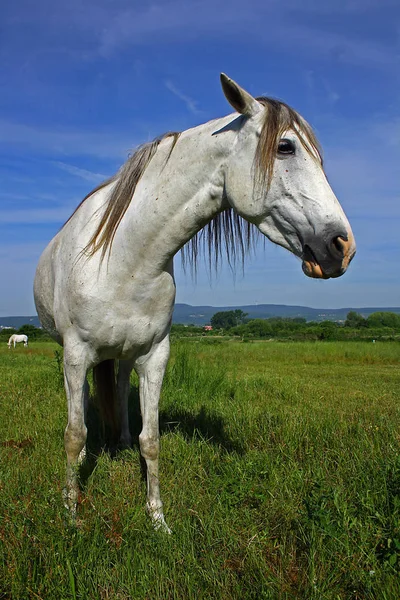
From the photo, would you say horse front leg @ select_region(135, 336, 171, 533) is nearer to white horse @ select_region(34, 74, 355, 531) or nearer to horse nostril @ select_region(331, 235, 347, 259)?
white horse @ select_region(34, 74, 355, 531)

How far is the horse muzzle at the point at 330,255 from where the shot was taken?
86.8 inches

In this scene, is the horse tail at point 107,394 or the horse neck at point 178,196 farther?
the horse tail at point 107,394

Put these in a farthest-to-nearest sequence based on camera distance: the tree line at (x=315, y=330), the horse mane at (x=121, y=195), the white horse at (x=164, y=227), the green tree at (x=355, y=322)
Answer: the green tree at (x=355, y=322) < the tree line at (x=315, y=330) < the horse mane at (x=121, y=195) < the white horse at (x=164, y=227)

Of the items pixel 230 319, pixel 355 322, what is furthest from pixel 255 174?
pixel 230 319

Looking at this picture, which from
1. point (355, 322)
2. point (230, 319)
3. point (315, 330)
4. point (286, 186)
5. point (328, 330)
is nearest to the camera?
point (286, 186)

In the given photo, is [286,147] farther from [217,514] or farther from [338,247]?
[217,514]

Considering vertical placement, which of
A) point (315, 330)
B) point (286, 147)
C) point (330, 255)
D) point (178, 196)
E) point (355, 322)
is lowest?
point (315, 330)

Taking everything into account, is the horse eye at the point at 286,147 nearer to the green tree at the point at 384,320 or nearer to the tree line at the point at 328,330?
the tree line at the point at 328,330

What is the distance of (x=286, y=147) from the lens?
2422 millimetres

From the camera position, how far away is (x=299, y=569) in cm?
229

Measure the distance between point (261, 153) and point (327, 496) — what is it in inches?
74.7

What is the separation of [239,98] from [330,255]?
3.22ft

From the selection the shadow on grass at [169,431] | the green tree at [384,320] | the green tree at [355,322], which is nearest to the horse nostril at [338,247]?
the shadow on grass at [169,431]

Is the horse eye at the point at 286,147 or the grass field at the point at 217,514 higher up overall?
the horse eye at the point at 286,147
